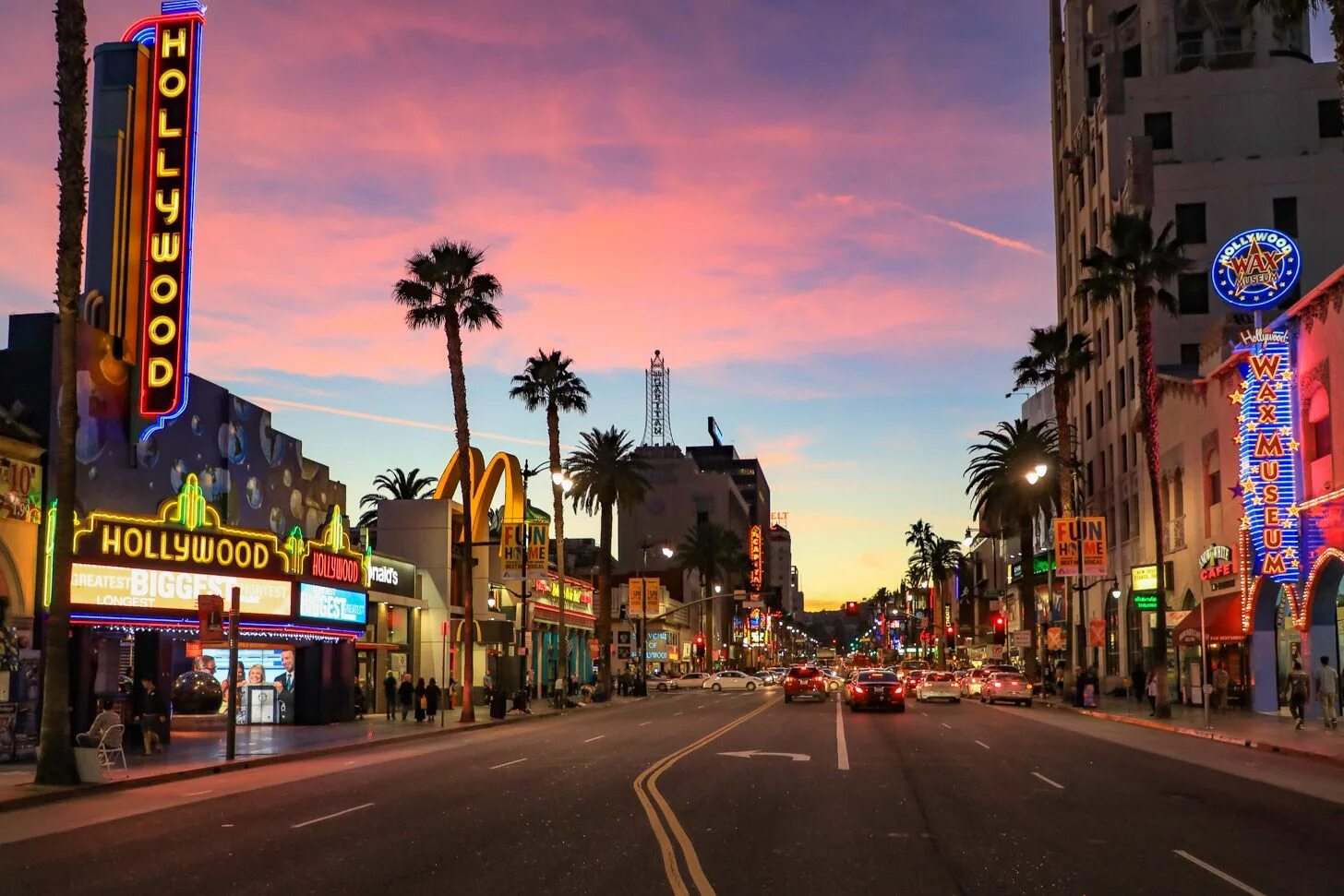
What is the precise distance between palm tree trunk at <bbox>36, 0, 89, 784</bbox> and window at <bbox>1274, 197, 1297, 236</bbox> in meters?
59.2

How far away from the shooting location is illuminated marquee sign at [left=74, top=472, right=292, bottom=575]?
30.1 metres

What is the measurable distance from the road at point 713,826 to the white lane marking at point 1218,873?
56 millimetres

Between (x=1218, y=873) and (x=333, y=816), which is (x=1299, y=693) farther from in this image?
(x=333, y=816)

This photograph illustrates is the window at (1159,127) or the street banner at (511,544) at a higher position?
the window at (1159,127)

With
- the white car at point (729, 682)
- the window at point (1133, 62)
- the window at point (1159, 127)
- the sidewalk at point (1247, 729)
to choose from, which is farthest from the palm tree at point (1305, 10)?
the white car at point (729, 682)

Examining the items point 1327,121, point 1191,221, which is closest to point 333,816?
point 1191,221

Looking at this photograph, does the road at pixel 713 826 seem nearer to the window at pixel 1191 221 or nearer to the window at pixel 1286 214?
the window at pixel 1191 221

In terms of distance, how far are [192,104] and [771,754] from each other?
20.9m

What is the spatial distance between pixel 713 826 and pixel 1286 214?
2402 inches

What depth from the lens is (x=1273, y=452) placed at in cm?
4119

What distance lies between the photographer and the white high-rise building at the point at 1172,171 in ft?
217

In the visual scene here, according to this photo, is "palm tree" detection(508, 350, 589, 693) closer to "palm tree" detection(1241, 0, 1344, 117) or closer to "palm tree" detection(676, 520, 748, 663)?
"palm tree" detection(1241, 0, 1344, 117)

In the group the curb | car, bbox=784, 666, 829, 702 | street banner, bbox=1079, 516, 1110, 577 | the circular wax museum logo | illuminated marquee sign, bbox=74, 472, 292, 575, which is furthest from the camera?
car, bbox=784, 666, 829, 702

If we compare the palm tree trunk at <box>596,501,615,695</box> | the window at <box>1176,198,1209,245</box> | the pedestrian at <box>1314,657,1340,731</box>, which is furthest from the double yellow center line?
the window at <box>1176,198,1209,245</box>
